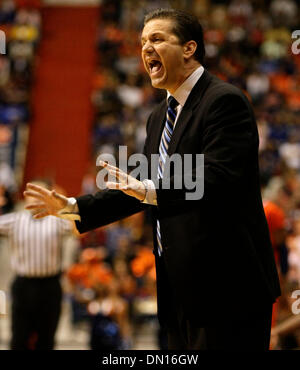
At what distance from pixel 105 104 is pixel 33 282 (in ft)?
23.8

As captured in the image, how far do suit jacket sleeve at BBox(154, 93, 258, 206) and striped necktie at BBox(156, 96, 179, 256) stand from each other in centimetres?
11

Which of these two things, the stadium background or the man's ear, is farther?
the stadium background

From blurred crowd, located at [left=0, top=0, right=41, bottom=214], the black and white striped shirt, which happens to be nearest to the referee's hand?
the black and white striped shirt

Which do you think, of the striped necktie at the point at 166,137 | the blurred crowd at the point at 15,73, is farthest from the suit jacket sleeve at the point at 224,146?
the blurred crowd at the point at 15,73

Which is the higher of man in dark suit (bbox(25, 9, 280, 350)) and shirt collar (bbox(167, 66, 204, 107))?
shirt collar (bbox(167, 66, 204, 107))

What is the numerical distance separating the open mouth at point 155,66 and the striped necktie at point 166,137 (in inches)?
4.5

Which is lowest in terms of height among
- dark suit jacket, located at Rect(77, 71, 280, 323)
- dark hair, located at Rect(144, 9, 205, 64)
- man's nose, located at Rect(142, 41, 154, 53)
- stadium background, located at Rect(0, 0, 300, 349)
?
dark suit jacket, located at Rect(77, 71, 280, 323)

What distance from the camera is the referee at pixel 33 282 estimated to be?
448cm

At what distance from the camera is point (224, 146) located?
1.71 meters

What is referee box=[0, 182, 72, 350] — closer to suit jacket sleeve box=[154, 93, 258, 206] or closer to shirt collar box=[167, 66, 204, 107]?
shirt collar box=[167, 66, 204, 107]

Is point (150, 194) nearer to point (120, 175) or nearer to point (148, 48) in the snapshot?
point (120, 175)

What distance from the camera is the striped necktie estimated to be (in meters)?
1.89

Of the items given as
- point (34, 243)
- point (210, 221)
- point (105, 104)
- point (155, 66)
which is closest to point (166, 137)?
point (155, 66)
